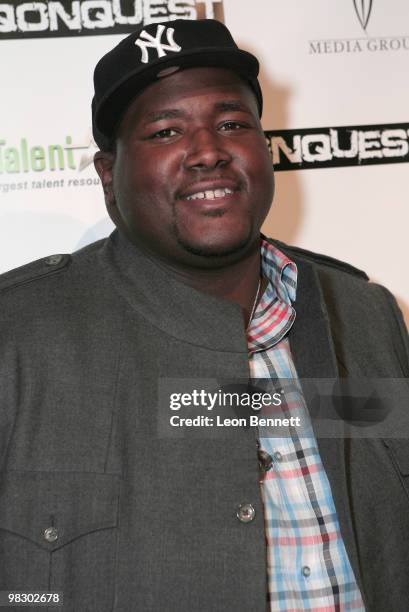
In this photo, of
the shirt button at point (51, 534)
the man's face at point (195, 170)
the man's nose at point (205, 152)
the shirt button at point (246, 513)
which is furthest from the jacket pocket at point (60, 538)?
the man's nose at point (205, 152)

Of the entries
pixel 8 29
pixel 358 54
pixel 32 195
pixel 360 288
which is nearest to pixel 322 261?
pixel 360 288

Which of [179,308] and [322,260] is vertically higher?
[322,260]

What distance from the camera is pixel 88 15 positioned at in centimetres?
172

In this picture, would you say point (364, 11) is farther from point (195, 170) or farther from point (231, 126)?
point (195, 170)

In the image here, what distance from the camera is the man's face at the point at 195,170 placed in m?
1.31

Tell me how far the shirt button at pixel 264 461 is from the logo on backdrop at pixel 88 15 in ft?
3.03

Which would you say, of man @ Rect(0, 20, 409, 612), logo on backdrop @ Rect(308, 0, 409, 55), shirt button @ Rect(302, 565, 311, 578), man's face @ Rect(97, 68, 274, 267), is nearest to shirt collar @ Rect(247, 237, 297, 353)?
man @ Rect(0, 20, 409, 612)

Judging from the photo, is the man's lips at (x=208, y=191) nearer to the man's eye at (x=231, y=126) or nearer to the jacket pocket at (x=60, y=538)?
the man's eye at (x=231, y=126)

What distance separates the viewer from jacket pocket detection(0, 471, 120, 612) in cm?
120

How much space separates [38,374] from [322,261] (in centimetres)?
63

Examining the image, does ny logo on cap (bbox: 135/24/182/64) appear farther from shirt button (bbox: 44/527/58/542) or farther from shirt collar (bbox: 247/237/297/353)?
shirt button (bbox: 44/527/58/542)

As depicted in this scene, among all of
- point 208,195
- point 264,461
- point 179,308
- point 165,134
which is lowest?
point 264,461

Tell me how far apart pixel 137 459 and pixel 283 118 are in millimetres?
855

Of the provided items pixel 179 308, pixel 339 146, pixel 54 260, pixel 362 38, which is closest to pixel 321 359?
pixel 179 308
